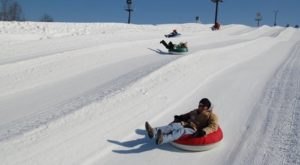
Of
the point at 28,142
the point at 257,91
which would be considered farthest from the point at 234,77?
the point at 28,142

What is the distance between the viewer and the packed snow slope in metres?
6.30

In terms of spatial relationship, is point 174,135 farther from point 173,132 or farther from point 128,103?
point 128,103

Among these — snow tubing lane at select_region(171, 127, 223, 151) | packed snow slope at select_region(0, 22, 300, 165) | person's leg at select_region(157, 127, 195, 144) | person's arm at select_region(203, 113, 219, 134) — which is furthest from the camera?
person's arm at select_region(203, 113, 219, 134)

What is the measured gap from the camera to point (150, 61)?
1521 centimetres

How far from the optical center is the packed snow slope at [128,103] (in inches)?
248

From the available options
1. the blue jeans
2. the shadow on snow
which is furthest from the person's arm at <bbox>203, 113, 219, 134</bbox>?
the shadow on snow

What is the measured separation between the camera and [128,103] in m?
8.70

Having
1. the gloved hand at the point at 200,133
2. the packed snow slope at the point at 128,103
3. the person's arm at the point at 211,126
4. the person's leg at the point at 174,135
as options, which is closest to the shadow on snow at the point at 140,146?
the packed snow slope at the point at 128,103

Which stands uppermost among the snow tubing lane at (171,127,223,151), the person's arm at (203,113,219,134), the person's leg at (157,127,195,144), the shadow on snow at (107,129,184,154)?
the person's arm at (203,113,219,134)

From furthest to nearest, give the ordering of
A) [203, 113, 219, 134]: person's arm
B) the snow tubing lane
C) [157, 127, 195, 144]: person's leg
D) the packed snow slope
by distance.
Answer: [203, 113, 219, 134]: person's arm
the snow tubing lane
[157, 127, 195, 144]: person's leg
the packed snow slope

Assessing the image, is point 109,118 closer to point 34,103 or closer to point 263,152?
point 34,103

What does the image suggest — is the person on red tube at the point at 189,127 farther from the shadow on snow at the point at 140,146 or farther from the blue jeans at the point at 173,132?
the shadow on snow at the point at 140,146

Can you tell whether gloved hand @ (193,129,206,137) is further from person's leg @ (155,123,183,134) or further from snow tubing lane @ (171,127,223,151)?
person's leg @ (155,123,183,134)

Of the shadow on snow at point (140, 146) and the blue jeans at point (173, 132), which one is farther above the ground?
the blue jeans at point (173, 132)
